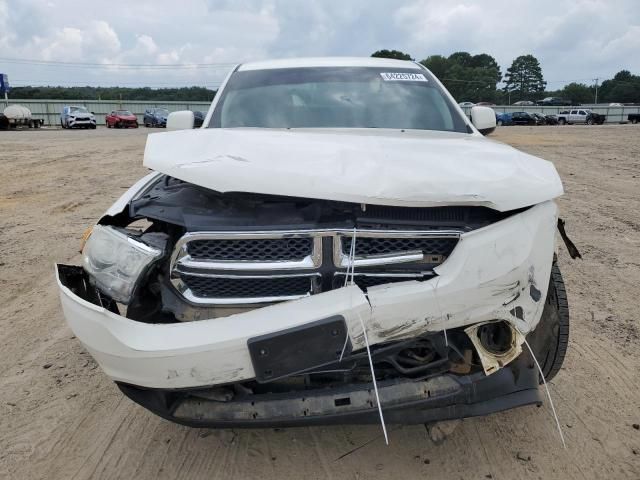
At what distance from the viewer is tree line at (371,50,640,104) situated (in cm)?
9088

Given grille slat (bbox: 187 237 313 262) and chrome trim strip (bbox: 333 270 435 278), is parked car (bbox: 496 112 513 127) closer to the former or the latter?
chrome trim strip (bbox: 333 270 435 278)

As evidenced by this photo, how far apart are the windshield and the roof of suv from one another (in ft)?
0.33

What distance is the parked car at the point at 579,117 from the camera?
4641cm

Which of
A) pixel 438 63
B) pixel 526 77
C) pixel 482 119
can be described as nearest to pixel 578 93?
pixel 526 77

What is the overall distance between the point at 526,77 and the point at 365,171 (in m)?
121

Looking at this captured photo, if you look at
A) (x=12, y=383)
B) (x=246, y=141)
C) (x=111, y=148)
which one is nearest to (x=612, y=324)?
(x=246, y=141)

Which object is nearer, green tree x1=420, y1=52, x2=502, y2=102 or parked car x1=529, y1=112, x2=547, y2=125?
parked car x1=529, y1=112, x2=547, y2=125

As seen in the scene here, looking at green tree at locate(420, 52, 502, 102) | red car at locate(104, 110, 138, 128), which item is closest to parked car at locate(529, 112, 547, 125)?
red car at locate(104, 110, 138, 128)

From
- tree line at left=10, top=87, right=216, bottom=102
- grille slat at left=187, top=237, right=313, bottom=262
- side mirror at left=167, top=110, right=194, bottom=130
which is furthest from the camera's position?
tree line at left=10, top=87, right=216, bottom=102

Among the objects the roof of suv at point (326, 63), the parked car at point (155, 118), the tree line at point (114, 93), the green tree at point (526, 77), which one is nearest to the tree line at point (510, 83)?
the green tree at point (526, 77)

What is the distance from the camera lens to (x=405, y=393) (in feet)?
6.91

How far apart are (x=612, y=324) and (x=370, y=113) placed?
227cm

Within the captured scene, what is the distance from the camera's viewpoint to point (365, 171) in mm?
2203

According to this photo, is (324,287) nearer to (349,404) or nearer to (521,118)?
(349,404)
